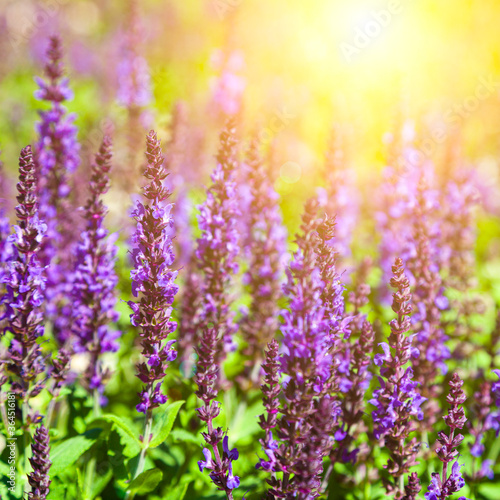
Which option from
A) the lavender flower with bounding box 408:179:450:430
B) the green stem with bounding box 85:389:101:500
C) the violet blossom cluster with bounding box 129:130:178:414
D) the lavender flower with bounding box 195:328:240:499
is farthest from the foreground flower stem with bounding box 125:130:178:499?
the lavender flower with bounding box 408:179:450:430

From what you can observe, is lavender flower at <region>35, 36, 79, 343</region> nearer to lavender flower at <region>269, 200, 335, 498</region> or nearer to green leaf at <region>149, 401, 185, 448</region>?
green leaf at <region>149, 401, 185, 448</region>

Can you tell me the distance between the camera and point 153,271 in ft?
10.4

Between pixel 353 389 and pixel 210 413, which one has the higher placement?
pixel 353 389

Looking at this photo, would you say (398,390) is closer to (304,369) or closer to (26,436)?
(304,369)

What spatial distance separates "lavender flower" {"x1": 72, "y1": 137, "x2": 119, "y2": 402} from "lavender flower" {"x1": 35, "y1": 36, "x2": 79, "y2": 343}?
0.67 meters

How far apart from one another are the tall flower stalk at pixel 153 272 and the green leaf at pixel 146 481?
0.44 metres

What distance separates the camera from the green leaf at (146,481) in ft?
11.1

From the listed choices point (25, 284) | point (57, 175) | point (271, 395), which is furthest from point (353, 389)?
point (57, 175)

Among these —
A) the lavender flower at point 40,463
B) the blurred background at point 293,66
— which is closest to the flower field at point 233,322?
the lavender flower at point 40,463

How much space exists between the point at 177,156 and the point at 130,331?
223cm

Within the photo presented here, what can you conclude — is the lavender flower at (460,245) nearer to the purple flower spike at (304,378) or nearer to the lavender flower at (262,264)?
the lavender flower at (262,264)

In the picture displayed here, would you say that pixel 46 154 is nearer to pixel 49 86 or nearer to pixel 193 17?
pixel 49 86

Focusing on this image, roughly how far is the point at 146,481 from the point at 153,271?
4.96 ft

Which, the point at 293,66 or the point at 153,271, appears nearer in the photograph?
the point at 153,271
